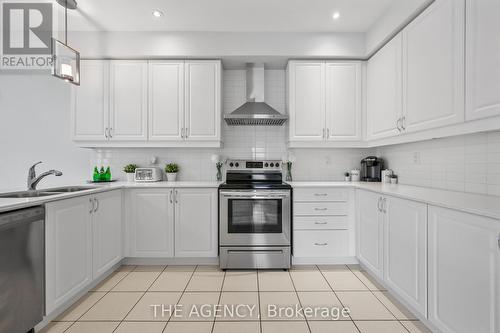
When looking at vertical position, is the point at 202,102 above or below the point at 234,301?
above

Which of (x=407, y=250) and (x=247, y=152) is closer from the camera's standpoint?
(x=407, y=250)

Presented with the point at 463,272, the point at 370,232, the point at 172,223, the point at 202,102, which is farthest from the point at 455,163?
the point at 172,223

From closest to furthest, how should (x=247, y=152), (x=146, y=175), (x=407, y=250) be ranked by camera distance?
(x=407, y=250)
(x=146, y=175)
(x=247, y=152)

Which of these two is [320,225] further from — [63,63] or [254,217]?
[63,63]

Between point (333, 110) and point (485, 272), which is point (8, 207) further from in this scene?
point (333, 110)

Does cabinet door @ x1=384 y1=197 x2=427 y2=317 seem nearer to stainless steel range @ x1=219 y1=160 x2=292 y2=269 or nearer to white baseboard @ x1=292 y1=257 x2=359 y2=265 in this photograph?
white baseboard @ x1=292 y1=257 x2=359 y2=265

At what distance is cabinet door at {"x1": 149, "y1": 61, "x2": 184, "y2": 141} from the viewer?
317 centimetres

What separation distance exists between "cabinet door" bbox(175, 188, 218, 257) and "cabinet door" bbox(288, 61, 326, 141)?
1.30 m

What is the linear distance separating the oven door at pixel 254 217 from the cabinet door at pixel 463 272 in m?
1.44

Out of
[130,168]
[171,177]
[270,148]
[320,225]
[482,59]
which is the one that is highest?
[482,59]

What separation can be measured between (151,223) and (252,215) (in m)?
1.13

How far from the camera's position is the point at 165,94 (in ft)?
10.4

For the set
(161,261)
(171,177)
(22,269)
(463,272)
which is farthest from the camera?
(171,177)

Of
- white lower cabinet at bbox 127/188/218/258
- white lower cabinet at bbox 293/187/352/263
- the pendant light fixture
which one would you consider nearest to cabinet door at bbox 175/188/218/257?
A: white lower cabinet at bbox 127/188/218/258
